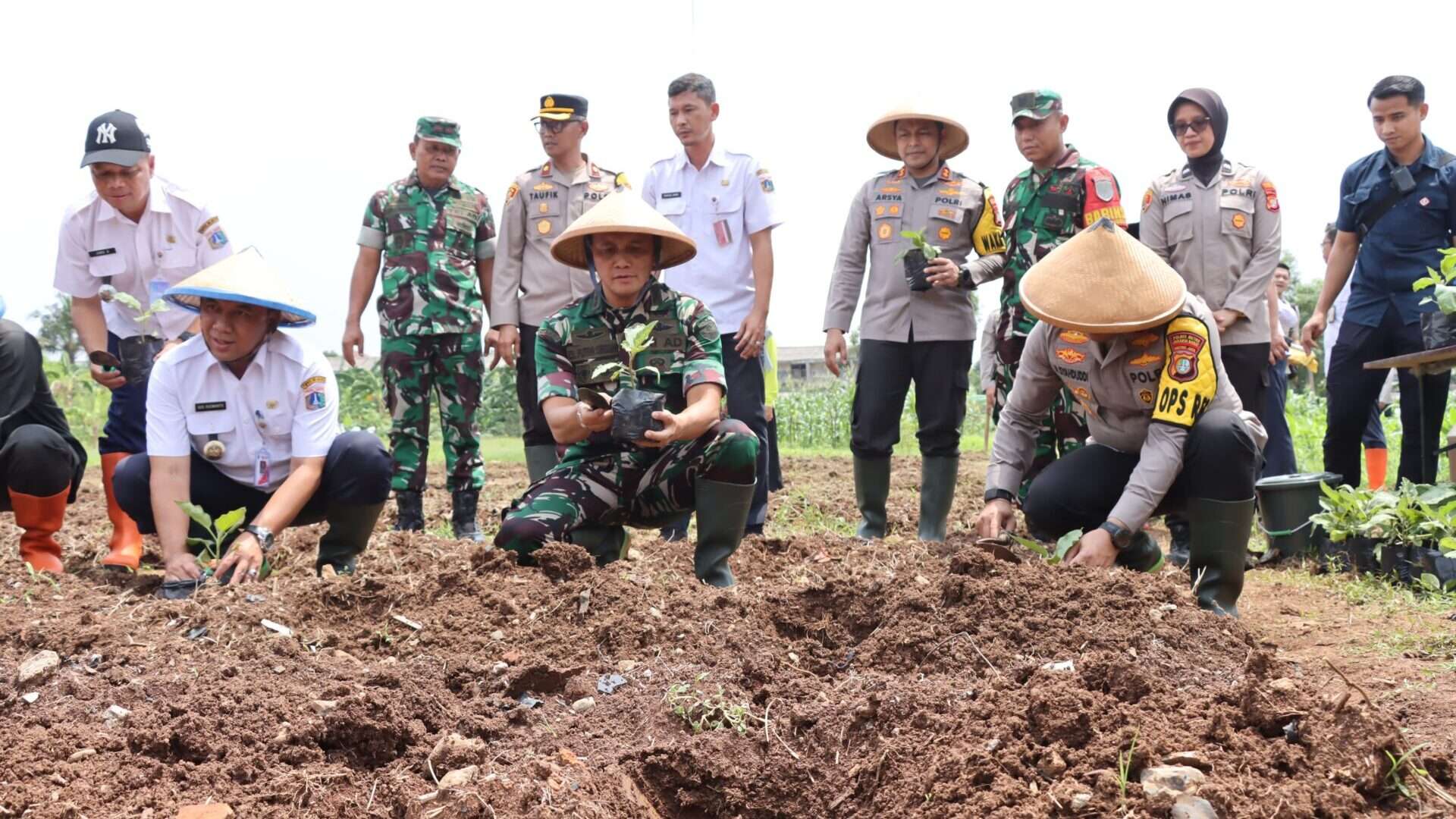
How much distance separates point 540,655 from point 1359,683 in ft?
6.45

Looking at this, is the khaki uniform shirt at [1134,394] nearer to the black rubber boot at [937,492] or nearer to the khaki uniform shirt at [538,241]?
the black rubber boot at [937,492]

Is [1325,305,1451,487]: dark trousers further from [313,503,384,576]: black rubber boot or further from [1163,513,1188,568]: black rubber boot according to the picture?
[313,503,384,576]: black rubber boot

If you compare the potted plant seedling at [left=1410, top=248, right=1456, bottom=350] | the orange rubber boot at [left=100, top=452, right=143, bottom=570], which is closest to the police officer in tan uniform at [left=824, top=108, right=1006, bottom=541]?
the potted plant seedling at [left=1410, top=248, right=1456, bottom=350]

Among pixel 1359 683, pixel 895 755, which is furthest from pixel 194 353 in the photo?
pixel 1359 683

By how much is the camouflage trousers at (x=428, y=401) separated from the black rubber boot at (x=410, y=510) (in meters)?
0.04

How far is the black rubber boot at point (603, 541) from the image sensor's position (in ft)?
13.4

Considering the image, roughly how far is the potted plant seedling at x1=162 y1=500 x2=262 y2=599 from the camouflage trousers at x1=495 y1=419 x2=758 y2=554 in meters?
0.88

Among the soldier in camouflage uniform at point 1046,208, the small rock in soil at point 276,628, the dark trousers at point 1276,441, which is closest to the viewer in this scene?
the small rock in soil at point 276,628

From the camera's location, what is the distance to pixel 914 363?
5.33 m

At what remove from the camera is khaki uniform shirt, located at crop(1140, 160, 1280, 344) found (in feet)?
16.6

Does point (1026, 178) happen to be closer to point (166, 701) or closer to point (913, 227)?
point (913, 227)

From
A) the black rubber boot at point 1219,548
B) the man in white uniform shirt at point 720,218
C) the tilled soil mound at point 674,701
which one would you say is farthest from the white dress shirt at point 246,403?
the black rubber boot at point 1219,548

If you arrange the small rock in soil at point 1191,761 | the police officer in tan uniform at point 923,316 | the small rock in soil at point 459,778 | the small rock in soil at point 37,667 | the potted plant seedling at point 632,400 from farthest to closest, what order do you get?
the police officer in tan uniform at point 923,316
the potted plant seedling at point 632,400
the small rock in soil at point 37,667
the small rock in soil at point 459,778
the small rock in soil at point 1191,761

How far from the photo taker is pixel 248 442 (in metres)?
4.26
